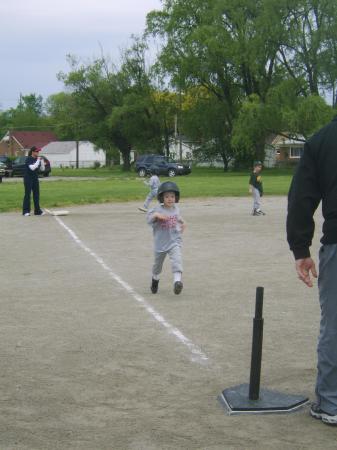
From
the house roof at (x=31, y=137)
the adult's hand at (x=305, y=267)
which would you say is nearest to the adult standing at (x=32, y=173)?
the adult's hand at (x=305, y=267)

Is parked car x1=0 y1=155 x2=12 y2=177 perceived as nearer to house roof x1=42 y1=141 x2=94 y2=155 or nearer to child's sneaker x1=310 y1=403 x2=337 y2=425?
child's sneaker x1=310 y1=403 x2=337 y2=425

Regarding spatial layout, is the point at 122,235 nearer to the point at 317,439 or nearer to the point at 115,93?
the point at 317,439

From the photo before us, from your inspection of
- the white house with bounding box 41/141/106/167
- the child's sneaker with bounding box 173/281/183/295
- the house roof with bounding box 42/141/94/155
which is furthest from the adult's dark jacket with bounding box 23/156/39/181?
the house roof with bounding box 42/141/94/155

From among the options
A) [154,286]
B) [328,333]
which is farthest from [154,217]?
[328,333]

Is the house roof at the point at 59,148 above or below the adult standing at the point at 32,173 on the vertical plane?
above

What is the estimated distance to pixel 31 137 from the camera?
14338 cm

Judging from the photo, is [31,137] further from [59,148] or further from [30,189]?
[30,189]

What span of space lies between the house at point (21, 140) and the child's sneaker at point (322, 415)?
12959cm

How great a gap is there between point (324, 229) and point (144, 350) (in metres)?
2.33

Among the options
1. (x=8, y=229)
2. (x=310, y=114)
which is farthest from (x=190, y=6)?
(x=8, y=229)

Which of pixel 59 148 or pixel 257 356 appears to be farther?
pixel 59 148

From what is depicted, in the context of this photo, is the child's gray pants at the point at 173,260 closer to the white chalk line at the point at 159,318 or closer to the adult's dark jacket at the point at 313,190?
the white chalk line at the point at 159,318

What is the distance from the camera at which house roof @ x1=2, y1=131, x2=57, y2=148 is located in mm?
137375

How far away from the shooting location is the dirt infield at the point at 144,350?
4.38 m
